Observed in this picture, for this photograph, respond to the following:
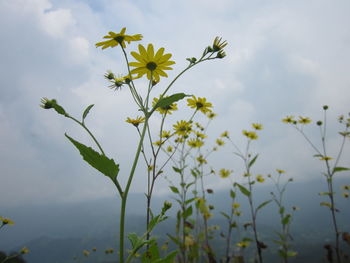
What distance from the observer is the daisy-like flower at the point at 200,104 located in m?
3.13

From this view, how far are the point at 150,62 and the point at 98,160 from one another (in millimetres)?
1032

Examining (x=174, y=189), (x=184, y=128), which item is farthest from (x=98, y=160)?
(x=174, y=189)

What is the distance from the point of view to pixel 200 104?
3186 millimetres

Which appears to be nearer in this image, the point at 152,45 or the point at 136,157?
the point at 136,157

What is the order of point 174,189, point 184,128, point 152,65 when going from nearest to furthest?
1. point 152,65
2. point 184,128
3. point 174,189

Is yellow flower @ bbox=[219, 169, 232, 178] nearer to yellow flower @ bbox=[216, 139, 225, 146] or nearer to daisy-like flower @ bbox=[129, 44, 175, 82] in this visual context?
yellow flower @ bbox=[216, 139, 225, 146]

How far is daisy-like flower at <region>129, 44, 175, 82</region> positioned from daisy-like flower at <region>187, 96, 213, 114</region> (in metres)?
1.28

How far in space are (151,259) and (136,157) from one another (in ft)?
2.53

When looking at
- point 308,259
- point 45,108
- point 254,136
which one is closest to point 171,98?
point 45,108

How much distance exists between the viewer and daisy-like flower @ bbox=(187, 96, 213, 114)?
10.3 ft

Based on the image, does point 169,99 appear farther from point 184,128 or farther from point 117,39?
point 184,128

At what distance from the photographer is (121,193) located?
4.14 ft

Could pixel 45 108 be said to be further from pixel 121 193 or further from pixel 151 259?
pixel 151 259

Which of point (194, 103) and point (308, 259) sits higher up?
point (194, 103)
